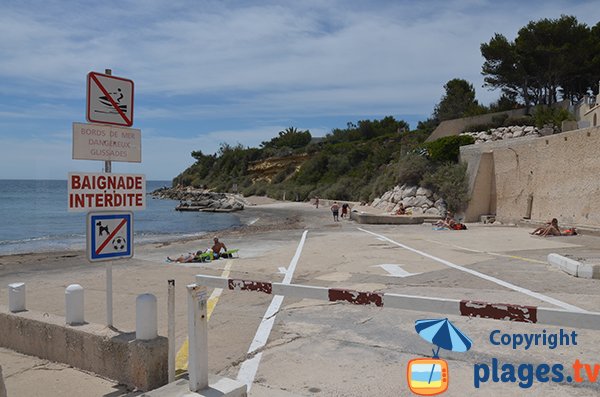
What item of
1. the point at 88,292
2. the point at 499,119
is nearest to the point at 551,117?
the point at 499,119

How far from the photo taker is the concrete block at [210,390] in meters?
4.32

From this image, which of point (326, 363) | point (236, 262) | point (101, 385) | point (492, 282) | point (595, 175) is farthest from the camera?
point (595, 175)

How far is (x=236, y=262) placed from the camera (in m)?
14.5

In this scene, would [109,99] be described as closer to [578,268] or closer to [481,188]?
[578,268]

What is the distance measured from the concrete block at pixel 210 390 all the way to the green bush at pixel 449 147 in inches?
1316

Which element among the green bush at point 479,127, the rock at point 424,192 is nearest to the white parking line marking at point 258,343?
the rock at point 424,192

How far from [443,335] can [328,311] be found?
2.02 m

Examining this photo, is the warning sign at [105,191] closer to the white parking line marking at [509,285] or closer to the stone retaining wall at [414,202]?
the white parking line marking at [509,285]

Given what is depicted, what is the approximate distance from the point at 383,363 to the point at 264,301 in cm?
362

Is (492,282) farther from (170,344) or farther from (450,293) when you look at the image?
(170,344)

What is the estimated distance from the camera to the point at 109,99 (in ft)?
18.8

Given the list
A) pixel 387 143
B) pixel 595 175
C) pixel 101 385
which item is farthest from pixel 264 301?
pixel 387 143

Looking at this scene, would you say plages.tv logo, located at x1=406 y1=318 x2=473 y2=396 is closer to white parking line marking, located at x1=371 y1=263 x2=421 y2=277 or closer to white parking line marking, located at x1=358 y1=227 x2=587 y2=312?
white parking line marking, located at x1=358 y1=227 x2=587 y2=312

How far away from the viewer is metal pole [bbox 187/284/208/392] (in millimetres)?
4383
